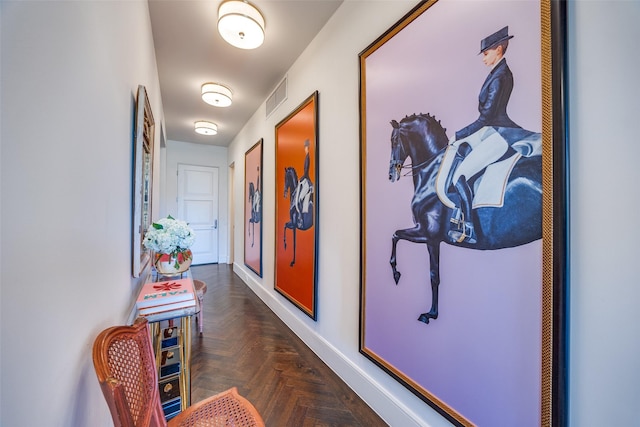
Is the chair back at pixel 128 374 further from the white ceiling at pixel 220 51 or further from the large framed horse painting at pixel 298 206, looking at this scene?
the white ceiling at pixel 220 51

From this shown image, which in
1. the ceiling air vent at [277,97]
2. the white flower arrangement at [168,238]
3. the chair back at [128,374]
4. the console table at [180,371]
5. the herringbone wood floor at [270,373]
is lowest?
the herringbone wood floor at [270,373]

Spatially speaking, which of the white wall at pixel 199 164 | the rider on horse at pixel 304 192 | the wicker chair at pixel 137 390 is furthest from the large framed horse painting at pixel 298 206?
the white wall at pixel 199 164

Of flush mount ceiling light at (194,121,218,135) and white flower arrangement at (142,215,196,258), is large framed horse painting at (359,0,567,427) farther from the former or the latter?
flush mount ceiling light at (194,121,218,135)

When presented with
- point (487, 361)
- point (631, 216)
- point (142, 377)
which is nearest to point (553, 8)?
point (631, 216)

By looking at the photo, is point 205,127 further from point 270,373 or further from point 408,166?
point 408,166

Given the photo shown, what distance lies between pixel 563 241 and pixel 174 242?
2.15 metres

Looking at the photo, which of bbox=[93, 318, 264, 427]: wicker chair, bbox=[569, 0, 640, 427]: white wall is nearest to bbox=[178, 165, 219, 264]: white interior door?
bbox=[93, 318, 264, 427]: wicker chair

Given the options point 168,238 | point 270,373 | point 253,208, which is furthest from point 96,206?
point 253,208

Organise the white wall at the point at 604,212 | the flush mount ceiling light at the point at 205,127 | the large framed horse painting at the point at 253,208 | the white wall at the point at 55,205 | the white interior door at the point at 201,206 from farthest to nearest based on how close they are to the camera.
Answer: the white interior door at the point at 201,206, the flush mount ceiling light at the point at 205,127, the large framed horse painting at the point at 253,208, the white wall at the point at 604,212, the white wall at the point at 55,205

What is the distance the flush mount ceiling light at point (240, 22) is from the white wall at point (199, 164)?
14.2 ft

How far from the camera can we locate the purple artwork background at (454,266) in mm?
1016

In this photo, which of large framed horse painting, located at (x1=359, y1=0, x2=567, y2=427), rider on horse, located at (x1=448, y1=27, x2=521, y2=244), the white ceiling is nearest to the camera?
large framed horse painting, located at (x1=359, y1=0, x2=567, y2=427)

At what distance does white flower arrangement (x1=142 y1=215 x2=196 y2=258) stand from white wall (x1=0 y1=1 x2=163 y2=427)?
2.16 feet

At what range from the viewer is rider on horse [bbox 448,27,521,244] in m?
1.08
